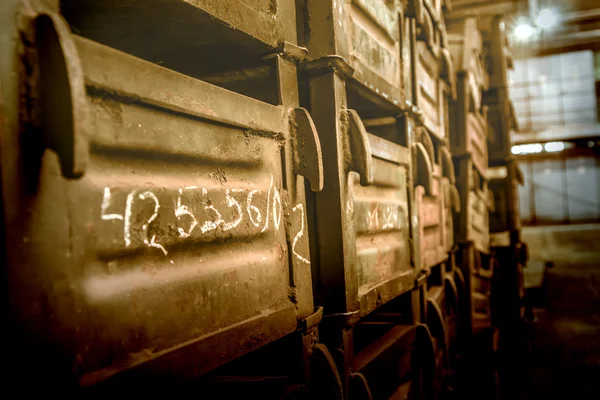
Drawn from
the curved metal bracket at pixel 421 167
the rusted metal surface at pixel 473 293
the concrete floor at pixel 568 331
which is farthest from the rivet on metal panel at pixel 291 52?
the concrete floor at pixel 568 331

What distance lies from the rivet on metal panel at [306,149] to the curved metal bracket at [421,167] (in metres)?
1.33

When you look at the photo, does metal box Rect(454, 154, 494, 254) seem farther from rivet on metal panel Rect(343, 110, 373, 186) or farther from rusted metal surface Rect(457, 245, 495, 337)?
rivet on metal panel Rect(343, 110, 373, 186)

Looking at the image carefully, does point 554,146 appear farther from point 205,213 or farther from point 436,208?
point 205,213

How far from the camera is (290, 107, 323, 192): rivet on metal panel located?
5.30 ft

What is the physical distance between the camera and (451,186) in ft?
13.6

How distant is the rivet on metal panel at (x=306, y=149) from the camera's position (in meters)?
1.62

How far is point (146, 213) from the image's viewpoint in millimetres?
1077

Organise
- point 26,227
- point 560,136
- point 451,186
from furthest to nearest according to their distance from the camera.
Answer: point 560,136
point 451,186
point 26,227

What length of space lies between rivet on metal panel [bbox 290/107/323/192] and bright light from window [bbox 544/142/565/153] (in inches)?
704

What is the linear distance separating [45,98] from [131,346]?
55 centimetres

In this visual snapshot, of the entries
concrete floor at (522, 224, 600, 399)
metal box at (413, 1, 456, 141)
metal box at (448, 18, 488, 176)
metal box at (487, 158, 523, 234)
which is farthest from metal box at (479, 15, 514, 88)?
concrete floor at (522, 224, 600, 399)

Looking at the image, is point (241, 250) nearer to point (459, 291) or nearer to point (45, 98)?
point (45, 98)

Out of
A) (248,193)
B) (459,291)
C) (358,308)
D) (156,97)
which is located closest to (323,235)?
(358,308)

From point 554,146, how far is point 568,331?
12215mm
